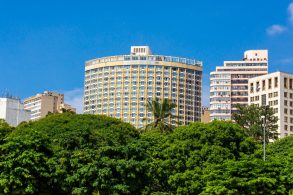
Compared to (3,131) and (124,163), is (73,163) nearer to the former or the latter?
(124,163)

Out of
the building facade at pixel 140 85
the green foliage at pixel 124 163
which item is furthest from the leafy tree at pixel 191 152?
the building facade at pixel 140 85

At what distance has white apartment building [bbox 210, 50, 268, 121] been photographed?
16638cm

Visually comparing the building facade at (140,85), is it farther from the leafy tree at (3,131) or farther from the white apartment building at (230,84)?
the leafy tree at (3,131)

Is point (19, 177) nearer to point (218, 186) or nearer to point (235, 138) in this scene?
point (218, 186)

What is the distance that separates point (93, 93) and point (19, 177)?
14704 centimetres

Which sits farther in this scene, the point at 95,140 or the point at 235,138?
the point at 235,138

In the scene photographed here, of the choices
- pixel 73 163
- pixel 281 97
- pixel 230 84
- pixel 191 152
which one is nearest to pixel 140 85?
pixel 230 84

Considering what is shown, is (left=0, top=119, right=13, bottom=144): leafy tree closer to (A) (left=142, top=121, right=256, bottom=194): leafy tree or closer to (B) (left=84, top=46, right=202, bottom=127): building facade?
(A) (left=142, top=121, right=256, bottom=194): leafy tree

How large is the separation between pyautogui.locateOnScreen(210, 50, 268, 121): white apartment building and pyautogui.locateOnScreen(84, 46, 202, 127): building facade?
19.1 metres

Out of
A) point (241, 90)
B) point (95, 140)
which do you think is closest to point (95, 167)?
point (95, 140)

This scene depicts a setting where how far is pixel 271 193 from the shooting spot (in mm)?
47875

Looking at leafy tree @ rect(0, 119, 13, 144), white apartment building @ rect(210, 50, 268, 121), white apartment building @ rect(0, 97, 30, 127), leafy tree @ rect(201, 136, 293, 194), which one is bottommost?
leafy tree @ rect(201, 136, 293, 194)

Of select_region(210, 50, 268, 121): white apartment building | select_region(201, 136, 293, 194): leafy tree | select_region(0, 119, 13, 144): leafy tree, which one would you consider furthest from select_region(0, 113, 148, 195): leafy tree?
select_region(210, 50, 268, 121): white apartment building

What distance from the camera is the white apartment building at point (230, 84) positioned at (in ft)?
546
